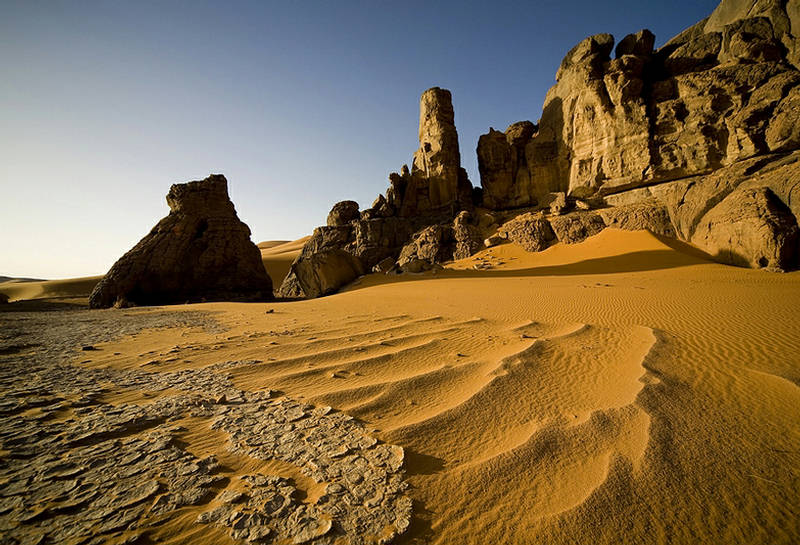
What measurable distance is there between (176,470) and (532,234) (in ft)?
58.9

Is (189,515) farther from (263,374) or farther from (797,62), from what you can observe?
(797,62)

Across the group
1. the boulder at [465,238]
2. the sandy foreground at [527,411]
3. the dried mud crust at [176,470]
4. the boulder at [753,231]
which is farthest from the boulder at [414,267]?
the dried mud crust at [176,470]

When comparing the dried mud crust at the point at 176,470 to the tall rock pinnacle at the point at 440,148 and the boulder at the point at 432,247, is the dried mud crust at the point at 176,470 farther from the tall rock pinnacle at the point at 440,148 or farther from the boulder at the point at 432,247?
the tall rock pinnacle at the point at 440,148

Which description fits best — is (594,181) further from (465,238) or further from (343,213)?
(343,213)

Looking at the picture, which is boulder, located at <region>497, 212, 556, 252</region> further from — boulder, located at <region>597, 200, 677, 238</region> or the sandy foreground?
the sandy foreground

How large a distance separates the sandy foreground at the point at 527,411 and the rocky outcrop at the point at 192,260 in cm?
885

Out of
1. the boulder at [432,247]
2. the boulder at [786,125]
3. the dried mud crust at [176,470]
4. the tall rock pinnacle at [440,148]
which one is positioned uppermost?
the tall rock pinnacle at [440,148]

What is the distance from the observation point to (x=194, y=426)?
1810 mm

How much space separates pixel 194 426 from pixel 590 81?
2537cm

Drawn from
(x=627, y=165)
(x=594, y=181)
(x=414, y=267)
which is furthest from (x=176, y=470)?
(x=594, y=181)

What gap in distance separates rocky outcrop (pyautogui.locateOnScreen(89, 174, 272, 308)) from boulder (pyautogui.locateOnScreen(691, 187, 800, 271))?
1776cm

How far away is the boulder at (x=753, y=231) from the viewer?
852cm

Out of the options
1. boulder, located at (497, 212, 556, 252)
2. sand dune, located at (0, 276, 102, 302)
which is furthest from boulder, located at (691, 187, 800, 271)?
sand dune, located at (0, 276, 102, 302)

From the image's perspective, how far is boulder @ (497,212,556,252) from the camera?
16.5m
